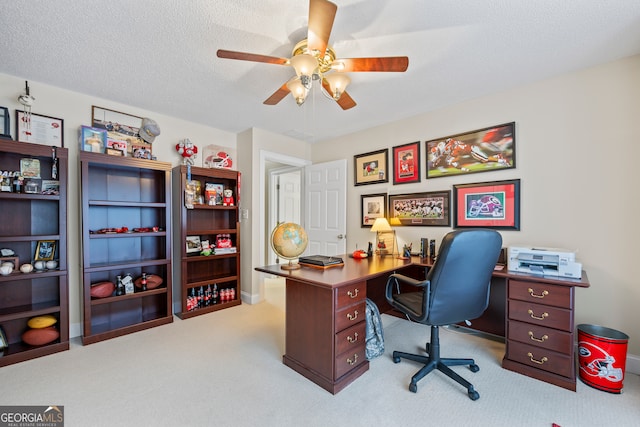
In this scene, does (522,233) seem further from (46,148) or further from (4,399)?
(46,148)

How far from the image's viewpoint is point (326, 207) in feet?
13.4

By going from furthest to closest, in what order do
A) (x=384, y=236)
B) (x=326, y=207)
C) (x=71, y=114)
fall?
(x=326, y=207) < (x=384, y=236) < (x=71, y=114)

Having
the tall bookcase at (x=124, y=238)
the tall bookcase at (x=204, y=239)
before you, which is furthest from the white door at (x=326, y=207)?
the tall bookcase at (x=124, y=238)

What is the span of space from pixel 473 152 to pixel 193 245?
3.38 meters

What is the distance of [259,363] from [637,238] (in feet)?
10.0

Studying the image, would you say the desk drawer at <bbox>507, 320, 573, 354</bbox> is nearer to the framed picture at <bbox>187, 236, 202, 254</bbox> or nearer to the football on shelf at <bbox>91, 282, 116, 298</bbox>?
the framed picture at <bbox>187, 236, 202, 254</bbox>

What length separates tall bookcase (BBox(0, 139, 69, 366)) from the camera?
2.20 m

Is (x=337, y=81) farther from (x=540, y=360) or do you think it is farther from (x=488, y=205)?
(x=540, y=360)

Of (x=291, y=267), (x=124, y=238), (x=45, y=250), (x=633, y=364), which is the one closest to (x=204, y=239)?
(x=124, y=238)

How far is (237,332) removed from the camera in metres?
2.73

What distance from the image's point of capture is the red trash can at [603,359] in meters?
1.76

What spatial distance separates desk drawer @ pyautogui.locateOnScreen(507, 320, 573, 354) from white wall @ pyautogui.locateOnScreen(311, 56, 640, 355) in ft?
2.06

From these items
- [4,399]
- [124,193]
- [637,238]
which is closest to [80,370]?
[4,399]

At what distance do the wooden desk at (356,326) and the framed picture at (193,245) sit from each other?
1.67 metres
